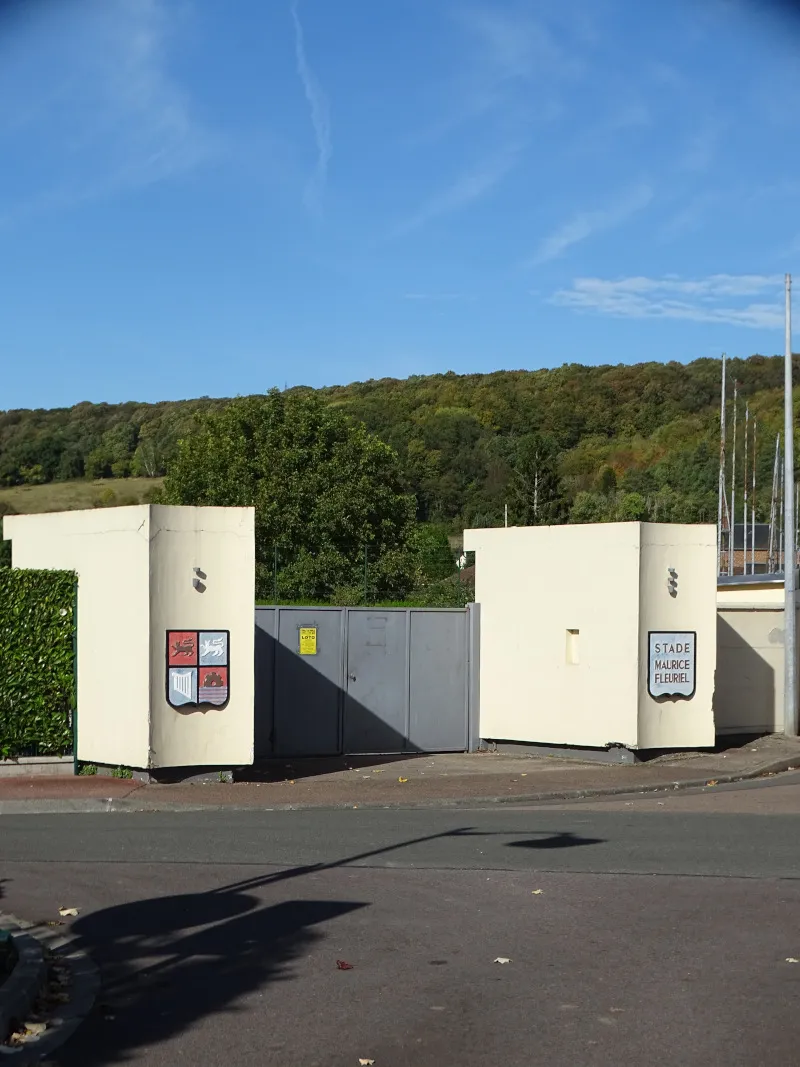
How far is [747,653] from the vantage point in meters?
22.7

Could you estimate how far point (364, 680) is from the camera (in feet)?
65.9

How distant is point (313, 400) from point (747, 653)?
4245 centimetres

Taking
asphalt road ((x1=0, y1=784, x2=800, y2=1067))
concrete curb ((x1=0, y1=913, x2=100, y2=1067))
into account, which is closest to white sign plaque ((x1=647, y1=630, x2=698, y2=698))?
asphalt road ((x1=0, y1=784, x2=800, y2=1067))

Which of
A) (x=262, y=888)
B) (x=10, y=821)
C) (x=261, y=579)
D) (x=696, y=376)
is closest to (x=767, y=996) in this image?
(x=262, y=888)

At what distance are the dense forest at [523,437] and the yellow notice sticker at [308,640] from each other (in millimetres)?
68544

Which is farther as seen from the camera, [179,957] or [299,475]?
[299,475]

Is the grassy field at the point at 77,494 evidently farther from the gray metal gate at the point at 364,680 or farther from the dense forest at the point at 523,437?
the gray metal gate at the point at 364,680

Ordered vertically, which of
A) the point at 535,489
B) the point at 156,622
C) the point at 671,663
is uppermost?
the point at 535,489

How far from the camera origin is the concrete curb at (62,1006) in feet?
19.7

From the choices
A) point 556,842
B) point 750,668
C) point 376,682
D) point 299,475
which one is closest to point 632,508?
point 299,475

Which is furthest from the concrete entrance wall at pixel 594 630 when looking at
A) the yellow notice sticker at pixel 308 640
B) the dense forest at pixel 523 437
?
the dense forest at pixel 523 437

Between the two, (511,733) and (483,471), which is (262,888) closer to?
(511,733)

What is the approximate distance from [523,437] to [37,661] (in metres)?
92.2

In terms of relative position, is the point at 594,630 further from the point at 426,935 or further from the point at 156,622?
the point at 426,935
